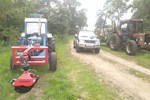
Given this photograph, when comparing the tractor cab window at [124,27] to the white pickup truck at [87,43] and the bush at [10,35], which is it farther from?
the bush at [10,35]

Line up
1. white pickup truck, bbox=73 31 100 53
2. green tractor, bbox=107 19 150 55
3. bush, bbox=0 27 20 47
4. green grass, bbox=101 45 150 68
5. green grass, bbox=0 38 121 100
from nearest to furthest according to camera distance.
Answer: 1. green grass, bbox=0 38 121 100
2. green grass, bbox=101 45 150 68
3. green tractor, bbox=107 19 150 55
4. white pickup truck, bbox=73 31 100 53
5. bush, bbox=0 27 20 47

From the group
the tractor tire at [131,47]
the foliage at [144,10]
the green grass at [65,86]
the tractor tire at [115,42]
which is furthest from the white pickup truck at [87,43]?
the foliage at [144,10]

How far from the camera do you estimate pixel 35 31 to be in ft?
40.6

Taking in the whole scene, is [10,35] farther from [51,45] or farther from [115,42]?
[115,42]

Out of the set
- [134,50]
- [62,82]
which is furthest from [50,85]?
[134,50]

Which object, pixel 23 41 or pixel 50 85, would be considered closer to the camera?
pixel 50 85

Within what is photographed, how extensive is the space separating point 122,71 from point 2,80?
4986mm

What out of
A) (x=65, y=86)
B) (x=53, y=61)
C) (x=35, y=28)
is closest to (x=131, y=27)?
(x=35, y=28)

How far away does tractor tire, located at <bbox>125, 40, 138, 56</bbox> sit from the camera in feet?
53.0

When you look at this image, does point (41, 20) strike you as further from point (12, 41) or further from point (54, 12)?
point (54, 12)

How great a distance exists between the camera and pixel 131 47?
54.3 ft

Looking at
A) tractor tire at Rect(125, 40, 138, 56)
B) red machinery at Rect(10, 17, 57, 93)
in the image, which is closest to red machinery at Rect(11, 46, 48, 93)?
red machinery at Rect(10, 17, 57, 93)

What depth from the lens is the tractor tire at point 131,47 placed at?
16141mm

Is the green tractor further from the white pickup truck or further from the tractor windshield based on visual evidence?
the tractor windshield
